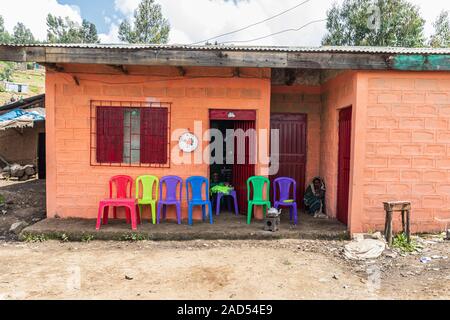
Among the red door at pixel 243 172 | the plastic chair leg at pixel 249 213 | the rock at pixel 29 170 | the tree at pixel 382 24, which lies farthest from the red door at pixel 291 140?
the tree at pixel 382 24

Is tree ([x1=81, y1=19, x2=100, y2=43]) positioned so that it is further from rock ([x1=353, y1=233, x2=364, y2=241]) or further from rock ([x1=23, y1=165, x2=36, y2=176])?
rock ([x1=353, y1=233, x2=364, y2=241])

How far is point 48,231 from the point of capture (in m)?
6.00

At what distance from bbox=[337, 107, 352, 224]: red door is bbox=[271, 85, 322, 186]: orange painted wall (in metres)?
1.23

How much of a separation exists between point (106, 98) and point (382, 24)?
67.8 feet

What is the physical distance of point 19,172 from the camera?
1242 centimetres

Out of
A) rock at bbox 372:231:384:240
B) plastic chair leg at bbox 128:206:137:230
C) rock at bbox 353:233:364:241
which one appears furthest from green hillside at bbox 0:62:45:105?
rock at bbox 372:231:384:240

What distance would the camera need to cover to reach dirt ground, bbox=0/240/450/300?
408cm

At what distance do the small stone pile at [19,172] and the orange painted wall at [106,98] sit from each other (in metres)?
6.81

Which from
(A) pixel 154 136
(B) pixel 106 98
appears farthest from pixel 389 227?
(B) pixel 106 98

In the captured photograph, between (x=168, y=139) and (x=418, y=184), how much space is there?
445cm

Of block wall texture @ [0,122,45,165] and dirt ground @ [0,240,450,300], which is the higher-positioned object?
block wall texture @ [0,122,45,165]

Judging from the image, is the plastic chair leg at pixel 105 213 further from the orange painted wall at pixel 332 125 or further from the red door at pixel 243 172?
the orange painted wall at pixel 332 125

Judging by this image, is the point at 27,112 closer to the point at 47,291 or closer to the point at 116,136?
the point at 116,136
